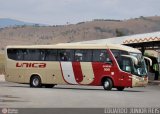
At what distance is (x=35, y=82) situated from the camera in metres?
35.3

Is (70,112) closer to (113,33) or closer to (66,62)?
(66,62)

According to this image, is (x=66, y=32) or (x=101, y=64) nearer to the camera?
(x=101, y=64)

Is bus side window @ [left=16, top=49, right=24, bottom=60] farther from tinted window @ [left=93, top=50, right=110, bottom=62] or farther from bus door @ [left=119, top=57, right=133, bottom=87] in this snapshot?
bus door @ [left=119, top=57, right=133, bottom=87]

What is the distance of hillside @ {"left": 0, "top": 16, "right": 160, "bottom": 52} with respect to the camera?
557ft

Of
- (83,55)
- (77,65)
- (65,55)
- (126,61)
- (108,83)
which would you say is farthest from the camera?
(65,55)

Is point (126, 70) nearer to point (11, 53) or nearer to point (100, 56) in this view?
point (100, 56)

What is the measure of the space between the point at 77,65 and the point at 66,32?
5739 inches

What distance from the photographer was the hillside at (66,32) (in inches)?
6678

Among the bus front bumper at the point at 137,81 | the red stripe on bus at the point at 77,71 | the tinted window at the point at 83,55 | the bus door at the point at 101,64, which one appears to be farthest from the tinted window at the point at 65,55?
the bus front bumper at the point at 137,81

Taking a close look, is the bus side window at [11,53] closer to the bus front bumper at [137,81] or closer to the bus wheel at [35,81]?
the bus wheel at [35,81]

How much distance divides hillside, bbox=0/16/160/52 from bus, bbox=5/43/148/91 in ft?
403

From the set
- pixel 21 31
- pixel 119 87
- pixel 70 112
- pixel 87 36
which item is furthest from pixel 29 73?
pixel 21 31

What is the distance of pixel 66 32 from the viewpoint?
179 meters

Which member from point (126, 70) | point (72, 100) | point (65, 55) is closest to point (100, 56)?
point (126, 70)
